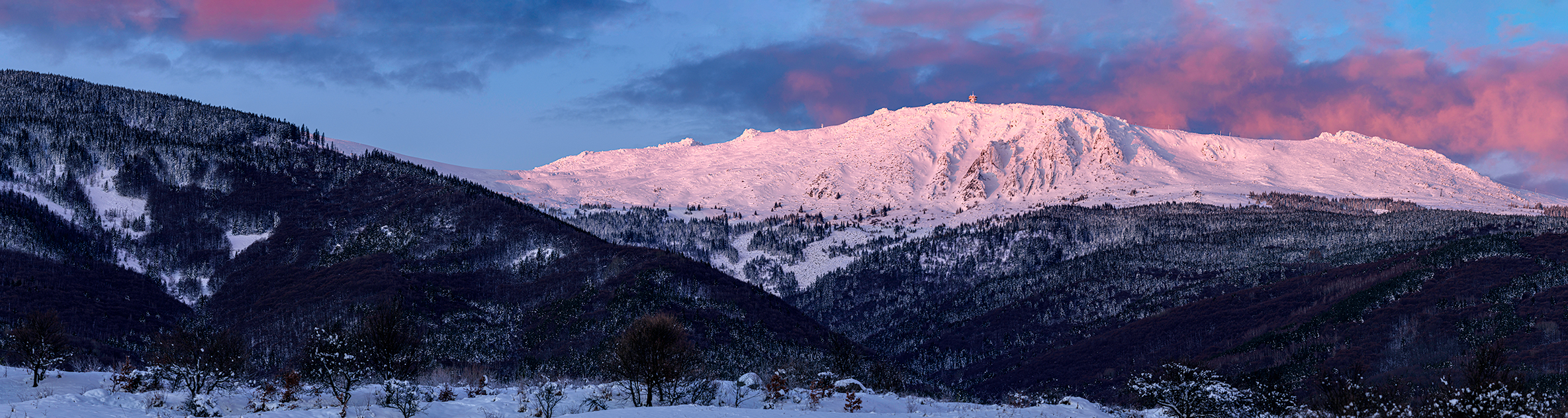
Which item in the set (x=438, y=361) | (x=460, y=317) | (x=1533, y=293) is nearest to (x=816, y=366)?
(x=438, y=361)

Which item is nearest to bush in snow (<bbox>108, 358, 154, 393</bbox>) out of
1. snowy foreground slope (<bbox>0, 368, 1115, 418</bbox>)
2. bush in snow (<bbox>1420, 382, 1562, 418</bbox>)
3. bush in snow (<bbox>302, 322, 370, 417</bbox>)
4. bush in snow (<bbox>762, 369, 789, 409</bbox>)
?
snowy foreground slope (<bbox>0, 368, 1115, 418</bbox>)

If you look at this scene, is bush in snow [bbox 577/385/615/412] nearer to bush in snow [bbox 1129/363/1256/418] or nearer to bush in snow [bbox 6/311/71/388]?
bush in snow [bbox 6/311/71/388]

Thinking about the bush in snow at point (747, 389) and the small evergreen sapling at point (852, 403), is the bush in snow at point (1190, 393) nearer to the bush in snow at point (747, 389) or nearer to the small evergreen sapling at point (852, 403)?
Result: the small evergreen sapling at point (852, 403)

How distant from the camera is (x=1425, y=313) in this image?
19712 cm

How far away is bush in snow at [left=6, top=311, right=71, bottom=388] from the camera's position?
184ft

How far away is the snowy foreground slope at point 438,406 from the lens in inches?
1528

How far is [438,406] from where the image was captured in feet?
149

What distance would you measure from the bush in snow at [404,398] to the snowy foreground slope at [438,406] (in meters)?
0.48

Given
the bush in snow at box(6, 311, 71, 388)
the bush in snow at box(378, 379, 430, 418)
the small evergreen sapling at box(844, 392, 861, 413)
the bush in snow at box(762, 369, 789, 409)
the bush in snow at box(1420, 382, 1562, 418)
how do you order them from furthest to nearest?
the bush in snow at box(6, 311, 71, 388), the bush in snow at box(762, 369, 789, 409), the small evergreen sapling at box(844, 392, 861, 413), the bush in snow at box(1420, 382, 1562, 418), the bush in snow at box(378, 379, 430, 418)

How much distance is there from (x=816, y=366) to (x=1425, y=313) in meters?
170

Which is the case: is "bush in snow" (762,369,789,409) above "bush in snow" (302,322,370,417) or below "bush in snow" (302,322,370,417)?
below

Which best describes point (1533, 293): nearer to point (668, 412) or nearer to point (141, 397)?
point (668, 412)

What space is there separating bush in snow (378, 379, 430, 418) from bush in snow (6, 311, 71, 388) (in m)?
24.2

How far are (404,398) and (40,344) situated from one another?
28.5 metres
